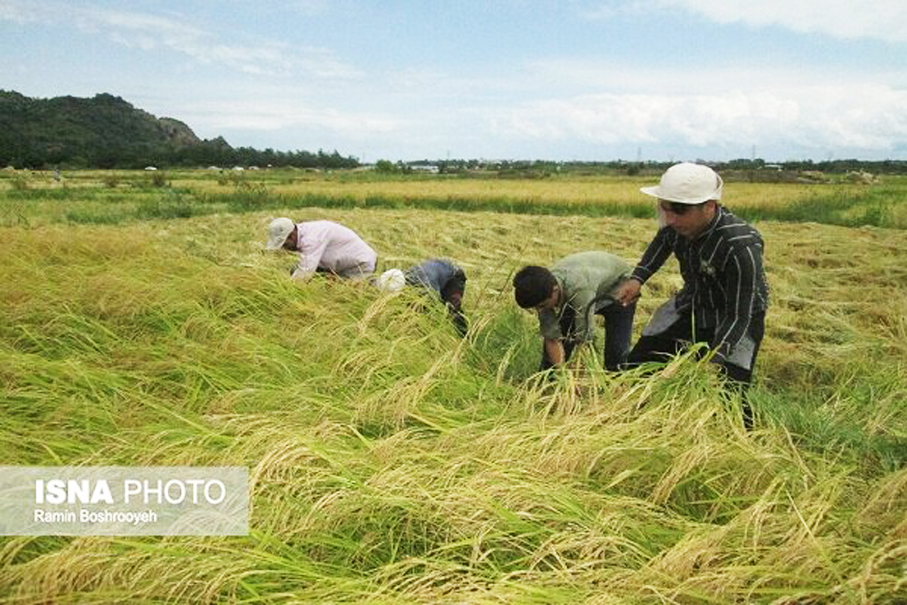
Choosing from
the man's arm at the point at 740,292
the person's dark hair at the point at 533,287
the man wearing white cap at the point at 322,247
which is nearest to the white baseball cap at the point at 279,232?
the man wearing white cap at the point at 322,247

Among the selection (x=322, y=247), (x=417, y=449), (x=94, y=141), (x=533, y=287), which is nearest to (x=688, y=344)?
(x=533, y=287)

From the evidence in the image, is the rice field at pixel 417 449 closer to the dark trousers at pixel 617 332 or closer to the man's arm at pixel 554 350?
the man's arm at pixel 554 350

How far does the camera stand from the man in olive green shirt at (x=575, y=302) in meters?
2.96

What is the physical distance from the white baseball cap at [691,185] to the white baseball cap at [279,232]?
267 cm

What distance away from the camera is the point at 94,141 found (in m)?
60.6

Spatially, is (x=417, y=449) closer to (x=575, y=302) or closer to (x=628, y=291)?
(x=575, y=302)

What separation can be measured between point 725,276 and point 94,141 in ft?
225

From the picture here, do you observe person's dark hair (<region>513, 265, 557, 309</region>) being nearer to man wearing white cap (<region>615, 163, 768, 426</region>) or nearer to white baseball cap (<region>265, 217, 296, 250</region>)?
man wearing white cap (<region>615, 163, 768, 426</region>)

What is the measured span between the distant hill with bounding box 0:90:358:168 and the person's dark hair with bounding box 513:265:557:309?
174ft

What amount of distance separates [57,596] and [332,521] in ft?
1.98

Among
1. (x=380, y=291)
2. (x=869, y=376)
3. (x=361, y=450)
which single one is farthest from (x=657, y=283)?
(x=361, y=450)

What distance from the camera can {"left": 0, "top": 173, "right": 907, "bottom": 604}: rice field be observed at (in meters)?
1.48

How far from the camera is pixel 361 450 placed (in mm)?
2033
